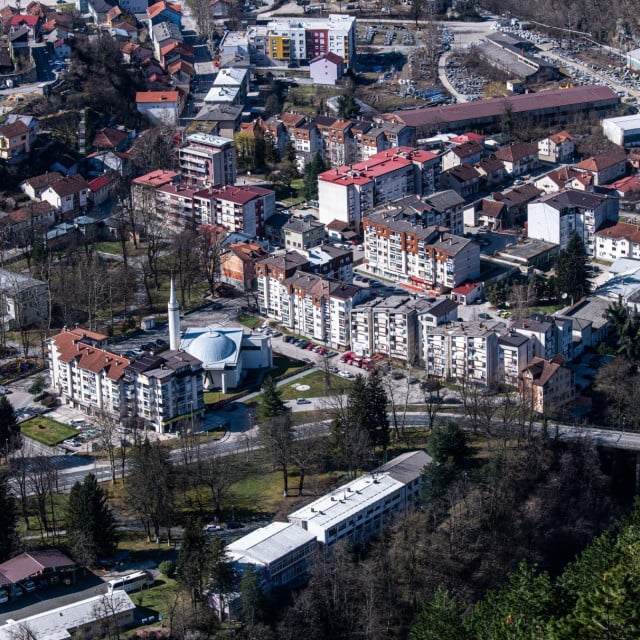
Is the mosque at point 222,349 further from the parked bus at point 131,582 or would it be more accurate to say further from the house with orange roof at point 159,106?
the house with orange roof at point 159,106

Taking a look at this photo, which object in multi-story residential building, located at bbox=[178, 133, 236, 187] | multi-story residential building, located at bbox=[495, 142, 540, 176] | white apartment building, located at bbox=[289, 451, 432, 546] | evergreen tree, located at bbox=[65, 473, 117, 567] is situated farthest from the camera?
multi-story residential building, located at bbox=[495, 142, 540, 176]

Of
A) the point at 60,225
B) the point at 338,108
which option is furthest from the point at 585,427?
the point at 338,108

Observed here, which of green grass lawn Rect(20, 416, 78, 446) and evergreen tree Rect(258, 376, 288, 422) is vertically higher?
evergreen tree Rect(258, 376, 288, 422)

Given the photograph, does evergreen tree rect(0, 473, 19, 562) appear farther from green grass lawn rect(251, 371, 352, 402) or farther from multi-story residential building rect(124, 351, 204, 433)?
green grass lawn rect(251, 371, 352, 402)

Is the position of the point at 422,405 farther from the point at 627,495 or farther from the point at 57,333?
the point at 57,333

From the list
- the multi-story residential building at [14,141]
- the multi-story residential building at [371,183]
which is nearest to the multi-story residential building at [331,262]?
the multi-story residential building at [371,183]

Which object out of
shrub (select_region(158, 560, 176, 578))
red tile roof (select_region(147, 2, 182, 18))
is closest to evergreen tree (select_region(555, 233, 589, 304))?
shrub (select_region(158, 560, 176, 578))

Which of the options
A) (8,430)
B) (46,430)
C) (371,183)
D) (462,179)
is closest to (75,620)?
(8,430)
